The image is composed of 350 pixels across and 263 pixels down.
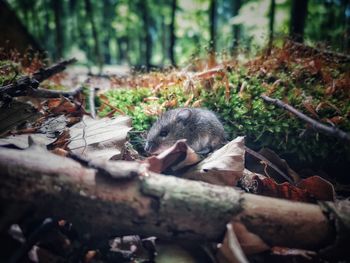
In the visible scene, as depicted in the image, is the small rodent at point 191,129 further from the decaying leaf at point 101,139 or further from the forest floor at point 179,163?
the decaying leaf at point 101,139

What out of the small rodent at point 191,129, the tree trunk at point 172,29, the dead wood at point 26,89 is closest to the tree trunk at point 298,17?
the tree trunk at point 172,29

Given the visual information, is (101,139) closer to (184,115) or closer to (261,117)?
(184,115)

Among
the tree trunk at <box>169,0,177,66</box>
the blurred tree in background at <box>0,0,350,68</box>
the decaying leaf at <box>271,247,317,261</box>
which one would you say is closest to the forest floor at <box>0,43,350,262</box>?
the decaying leaf at <box>271,247,317,261</box>

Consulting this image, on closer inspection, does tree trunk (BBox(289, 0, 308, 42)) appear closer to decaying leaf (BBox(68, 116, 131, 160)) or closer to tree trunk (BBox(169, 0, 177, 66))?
tree trunk (BBox(169, 0, 177, 66))

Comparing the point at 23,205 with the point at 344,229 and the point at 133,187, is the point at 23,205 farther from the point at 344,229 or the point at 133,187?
the point at 344,229

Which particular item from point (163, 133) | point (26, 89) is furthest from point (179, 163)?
point (26, 89)
